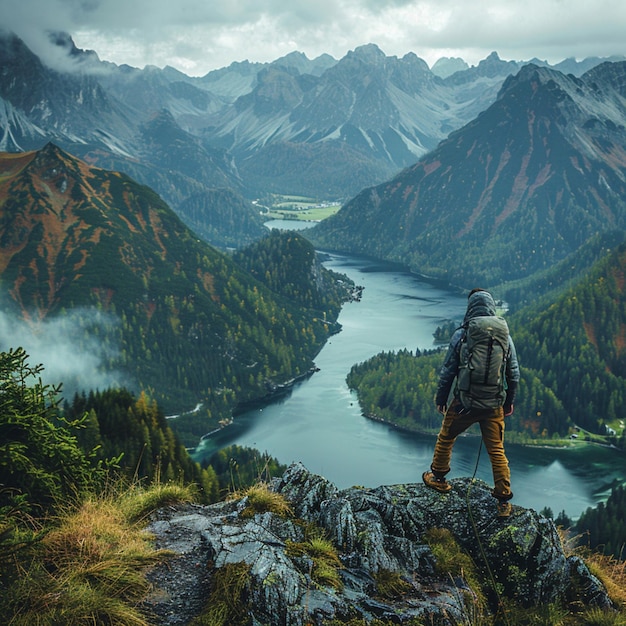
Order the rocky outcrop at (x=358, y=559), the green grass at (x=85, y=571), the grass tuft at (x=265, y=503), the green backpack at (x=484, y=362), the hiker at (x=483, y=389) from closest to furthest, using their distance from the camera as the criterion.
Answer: the green grass at (x=85, y=571) < the rocky outcrop at (x=358, y=559) < the green backpack at (x=484, y=362) < the hiker at (x=483, y=389) < the grass tuft at (x=265, y=503)

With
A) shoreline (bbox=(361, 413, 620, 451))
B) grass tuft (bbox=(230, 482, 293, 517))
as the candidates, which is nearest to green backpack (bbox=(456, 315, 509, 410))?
grass tuft (bbox=(230, 482, 293, 517))

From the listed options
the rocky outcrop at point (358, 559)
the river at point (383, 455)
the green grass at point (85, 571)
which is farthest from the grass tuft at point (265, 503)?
the river at point (383, 455)

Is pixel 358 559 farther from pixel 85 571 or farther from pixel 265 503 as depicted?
pixel 85 571

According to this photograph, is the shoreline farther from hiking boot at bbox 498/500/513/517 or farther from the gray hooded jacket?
the gray hooded jacket

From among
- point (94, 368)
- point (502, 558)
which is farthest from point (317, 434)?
point (502, 558)

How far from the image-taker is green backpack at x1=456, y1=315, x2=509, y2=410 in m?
13.7

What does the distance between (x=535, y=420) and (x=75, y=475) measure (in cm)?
18499

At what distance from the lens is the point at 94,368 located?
194 m

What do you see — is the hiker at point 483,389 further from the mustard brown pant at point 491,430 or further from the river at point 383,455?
the river at point 383,455

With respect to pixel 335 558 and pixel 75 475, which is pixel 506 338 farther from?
pixel 75 475

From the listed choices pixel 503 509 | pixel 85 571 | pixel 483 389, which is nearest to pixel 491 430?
pixel 483 389

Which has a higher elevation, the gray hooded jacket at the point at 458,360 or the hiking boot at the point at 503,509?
the gray hooded jacket at the point at 458,360

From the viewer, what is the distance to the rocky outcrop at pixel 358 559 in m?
10.9

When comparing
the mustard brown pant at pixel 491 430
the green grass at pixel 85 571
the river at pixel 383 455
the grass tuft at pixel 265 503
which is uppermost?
the mustard brown pant at pixel 491 430
